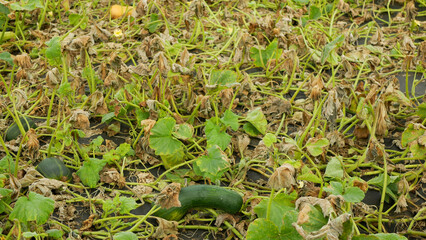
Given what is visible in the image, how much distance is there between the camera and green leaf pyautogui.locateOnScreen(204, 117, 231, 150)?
9.35 ft

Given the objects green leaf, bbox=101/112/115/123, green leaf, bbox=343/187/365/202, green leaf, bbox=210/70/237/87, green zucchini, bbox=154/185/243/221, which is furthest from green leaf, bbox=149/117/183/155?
green leaf, bbox=343/187/365/202

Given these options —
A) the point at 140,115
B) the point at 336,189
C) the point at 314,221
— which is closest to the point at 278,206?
the point at 336,189

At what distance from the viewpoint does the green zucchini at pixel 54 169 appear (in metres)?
2.79

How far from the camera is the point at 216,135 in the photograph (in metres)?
2.89

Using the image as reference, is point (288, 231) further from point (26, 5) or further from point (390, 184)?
point (26, 5)

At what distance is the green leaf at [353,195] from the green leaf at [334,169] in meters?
0.34

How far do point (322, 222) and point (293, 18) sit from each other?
2.97 metres

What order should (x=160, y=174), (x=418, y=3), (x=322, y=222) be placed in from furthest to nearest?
(x=418, y=3) → (x=160, y=174) → (x=322, y=222)

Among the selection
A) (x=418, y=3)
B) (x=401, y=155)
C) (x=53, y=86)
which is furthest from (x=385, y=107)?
(x=418, y=3)

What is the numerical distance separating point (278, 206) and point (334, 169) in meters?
0.50

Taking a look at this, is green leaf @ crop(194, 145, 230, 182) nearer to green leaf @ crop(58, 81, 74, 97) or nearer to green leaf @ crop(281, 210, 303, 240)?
green leaf @ crop(281, 210, 303, 240)

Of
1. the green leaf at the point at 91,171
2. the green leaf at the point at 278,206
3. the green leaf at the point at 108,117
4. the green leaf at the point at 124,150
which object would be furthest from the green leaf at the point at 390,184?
the green leaf at the point at 108,117

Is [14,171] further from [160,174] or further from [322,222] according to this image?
[322,222]

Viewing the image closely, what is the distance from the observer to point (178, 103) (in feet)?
11.4
